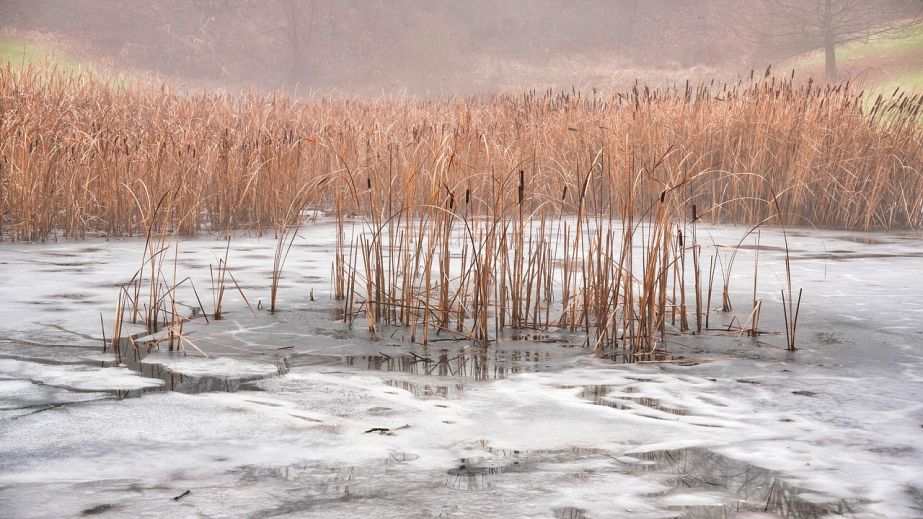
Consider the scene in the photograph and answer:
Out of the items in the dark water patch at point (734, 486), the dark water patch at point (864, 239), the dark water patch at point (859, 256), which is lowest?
the dark water patch at point (734, 486)

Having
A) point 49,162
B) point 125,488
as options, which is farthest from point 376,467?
point 49,162

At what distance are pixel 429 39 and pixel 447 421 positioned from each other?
38867 millimetres

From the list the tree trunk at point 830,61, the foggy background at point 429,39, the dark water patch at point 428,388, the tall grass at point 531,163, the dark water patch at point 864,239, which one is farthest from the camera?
the foggy background at point 429,39

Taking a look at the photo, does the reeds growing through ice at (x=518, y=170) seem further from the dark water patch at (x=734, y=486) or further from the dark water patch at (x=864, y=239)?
the dark water patch at (x=734, y=486)

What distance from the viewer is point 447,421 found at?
124 inches

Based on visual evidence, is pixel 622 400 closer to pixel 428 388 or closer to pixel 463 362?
pixel 428 388

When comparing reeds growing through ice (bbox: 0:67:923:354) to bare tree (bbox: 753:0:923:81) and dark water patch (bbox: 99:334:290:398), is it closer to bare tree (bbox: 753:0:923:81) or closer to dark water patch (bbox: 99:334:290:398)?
dark water patch (bbox: 99:334:290:398)

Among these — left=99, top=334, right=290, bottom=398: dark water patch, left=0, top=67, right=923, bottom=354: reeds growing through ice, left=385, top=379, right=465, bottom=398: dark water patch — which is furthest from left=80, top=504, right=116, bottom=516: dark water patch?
left=0, top=67, right=923, bottom=354: reeds growing through ice

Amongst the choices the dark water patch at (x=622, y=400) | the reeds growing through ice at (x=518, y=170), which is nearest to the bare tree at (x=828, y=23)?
the reeds growing through ice at (x=518, y=170)

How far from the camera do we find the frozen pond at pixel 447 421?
2.47m

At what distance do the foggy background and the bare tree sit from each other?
0.37 ft

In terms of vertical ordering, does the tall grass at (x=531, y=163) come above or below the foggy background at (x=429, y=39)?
below

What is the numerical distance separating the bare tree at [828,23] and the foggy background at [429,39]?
11 cm

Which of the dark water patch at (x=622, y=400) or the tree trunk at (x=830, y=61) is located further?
the tree trunk at (x=830, y=61)
